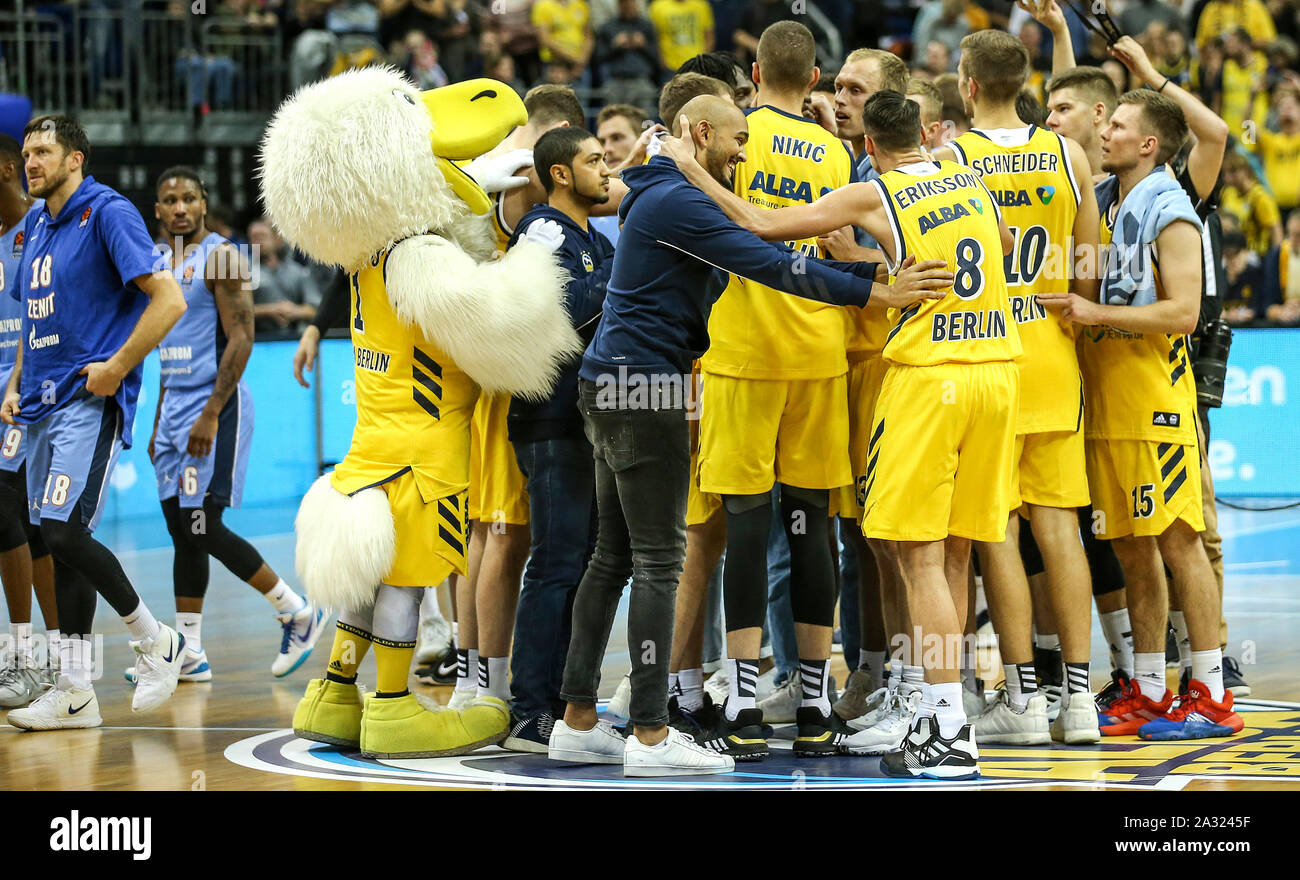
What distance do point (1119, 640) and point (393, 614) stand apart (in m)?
3.04

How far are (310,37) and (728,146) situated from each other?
1126cm

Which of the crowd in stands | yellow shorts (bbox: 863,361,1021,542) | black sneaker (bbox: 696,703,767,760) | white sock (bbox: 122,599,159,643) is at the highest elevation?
the crowd in stands

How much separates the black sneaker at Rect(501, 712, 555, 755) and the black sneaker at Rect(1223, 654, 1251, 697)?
9.62ft

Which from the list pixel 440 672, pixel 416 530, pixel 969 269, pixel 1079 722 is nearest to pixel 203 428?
pixel 440 672

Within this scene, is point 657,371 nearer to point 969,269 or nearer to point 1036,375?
point 969,269

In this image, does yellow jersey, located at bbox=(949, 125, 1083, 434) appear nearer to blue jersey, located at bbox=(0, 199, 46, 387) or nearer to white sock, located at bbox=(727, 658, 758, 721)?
white sock, located at bbox=(727, 658, 758, 721)

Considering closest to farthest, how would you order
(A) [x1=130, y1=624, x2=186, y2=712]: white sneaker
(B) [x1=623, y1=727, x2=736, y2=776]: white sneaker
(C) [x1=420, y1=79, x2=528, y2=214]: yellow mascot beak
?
(B) [x1=623, y1=727, x2=736, y2=776]: white sneaker, (C) [x1=420, y1=79, x2=528, y2=214]: yellow mascot beak, (A) [x1=130, y1=624, x2=186, y2=712]: white sneaker

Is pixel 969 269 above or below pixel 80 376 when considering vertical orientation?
above

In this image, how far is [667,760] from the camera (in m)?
5.12

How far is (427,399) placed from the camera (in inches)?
215

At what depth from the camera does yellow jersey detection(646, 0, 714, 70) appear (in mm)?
16688

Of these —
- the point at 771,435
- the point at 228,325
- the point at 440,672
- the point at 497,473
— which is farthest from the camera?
the point at 228,325

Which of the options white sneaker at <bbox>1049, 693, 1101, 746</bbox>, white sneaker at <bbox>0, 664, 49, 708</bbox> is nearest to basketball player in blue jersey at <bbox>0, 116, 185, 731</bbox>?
white sneaker at <bbox>0, 664, 49, 708</bbox>

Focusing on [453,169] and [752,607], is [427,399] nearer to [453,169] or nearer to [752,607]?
[453,169]
